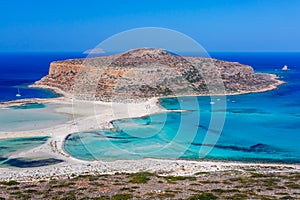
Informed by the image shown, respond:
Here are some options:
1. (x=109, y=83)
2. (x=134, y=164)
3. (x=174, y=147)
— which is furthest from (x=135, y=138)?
(x=109, y=83)

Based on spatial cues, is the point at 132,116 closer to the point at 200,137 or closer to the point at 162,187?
the point at 200,137

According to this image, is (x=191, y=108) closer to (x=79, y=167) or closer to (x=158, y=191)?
(x=79, y=167)

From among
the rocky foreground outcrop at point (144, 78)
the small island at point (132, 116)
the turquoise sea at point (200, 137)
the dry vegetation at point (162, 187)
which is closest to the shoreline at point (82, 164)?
the small island at point (132, 116)

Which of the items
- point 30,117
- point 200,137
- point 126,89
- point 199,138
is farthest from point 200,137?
point 126,89

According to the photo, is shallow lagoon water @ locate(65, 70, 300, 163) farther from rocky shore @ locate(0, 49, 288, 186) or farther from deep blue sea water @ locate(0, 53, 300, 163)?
rocky shore @ locate(0, 49, 288, 186)

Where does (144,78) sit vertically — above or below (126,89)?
above

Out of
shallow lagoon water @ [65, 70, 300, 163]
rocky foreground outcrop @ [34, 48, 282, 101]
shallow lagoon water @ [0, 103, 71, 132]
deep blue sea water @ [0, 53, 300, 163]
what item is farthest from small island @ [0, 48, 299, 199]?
deep blue sea water @ [0, 53, 300, 163]
